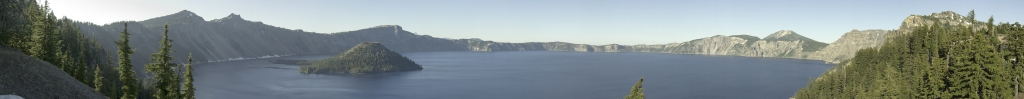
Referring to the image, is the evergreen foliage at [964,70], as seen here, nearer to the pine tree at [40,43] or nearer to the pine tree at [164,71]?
the pine tree at [164,71]

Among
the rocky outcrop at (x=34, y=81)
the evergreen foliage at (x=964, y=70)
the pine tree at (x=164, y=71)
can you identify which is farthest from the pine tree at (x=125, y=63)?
the evergreen foliage at (x=964, y=70)

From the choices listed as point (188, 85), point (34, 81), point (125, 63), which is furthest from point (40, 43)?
point (188, 85)

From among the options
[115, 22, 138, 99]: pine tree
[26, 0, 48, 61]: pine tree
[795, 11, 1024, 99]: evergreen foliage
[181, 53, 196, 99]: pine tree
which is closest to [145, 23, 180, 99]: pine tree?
[181, 53, 196, 99]: pine tree

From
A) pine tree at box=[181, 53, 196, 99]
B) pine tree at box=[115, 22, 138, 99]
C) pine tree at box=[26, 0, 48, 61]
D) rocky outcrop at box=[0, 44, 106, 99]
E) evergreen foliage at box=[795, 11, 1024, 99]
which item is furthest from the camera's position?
pine tree at box=[26, 0, 48, 61]

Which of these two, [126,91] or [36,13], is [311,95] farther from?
[126,91]

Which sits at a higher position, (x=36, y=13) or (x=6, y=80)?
(x=36, y=13)

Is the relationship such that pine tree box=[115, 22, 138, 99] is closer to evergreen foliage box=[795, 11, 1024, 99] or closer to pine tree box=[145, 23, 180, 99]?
pine tree box=[145, 23, 180, 99]

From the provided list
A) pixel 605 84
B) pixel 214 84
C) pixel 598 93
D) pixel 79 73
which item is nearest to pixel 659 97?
pixel 598 93
